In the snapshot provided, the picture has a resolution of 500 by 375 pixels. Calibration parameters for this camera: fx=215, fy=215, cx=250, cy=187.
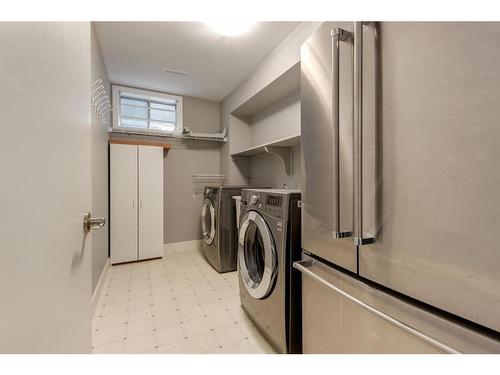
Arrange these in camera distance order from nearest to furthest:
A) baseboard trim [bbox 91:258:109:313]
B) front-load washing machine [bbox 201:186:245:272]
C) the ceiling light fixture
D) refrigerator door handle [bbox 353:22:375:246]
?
refrigerator door handle [bbox 353:22:375:246] → the ceiling light fixture → baseboard trim [bbox 91:258:109:313] → front-load washing machine [bbox 201:186:245:272]

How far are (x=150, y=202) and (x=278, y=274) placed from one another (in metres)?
2.41

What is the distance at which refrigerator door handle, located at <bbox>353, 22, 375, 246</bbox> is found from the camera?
75 cm

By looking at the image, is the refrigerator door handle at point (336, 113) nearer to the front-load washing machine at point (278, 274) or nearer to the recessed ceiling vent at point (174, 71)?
the front-load washing machine at point (278, 274)

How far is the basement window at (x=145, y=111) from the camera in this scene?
315 cm

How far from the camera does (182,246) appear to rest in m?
3.57

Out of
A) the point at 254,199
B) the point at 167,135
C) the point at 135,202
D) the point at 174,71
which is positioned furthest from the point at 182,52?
the point at 135,202

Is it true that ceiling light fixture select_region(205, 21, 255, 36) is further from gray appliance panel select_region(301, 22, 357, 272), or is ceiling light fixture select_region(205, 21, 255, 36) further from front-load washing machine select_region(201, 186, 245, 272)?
front-load washing machine select_region(201, 186, 245, 272)

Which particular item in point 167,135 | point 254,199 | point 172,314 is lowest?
point 172,314

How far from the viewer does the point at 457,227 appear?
56cm

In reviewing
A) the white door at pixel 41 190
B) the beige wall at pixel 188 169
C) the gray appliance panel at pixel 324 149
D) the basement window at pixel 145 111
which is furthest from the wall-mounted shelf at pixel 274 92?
the white door at pixel 41 190

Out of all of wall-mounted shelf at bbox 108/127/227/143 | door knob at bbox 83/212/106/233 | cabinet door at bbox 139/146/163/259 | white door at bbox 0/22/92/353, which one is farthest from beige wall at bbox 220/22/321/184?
door knob at bbox 83/212/106/233

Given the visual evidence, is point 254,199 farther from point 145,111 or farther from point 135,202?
point 145,111

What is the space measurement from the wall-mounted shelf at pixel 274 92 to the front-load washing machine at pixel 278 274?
1.34m

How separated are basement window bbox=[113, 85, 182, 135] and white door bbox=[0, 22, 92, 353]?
2638 millimetres
